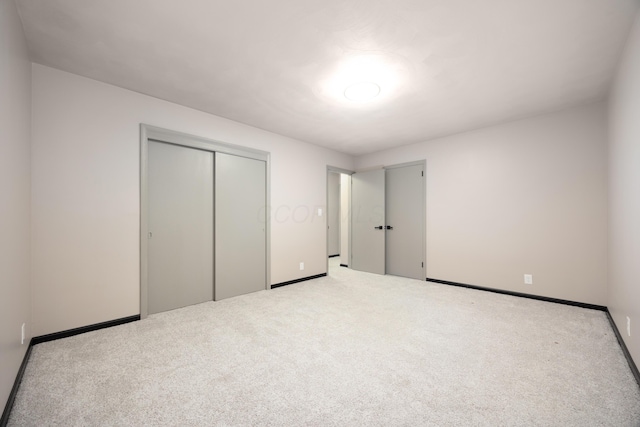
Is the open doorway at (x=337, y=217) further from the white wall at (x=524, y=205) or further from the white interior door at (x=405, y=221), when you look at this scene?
the white wall at (x=524, y=205)

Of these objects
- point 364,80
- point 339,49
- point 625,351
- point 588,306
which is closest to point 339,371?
point 625,351

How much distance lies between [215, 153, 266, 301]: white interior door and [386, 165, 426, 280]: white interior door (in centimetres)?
248

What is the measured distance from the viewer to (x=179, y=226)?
3.21 metres

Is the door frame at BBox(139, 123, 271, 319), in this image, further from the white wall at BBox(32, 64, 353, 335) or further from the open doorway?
the open doorway

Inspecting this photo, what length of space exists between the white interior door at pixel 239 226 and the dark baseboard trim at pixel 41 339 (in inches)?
43.1

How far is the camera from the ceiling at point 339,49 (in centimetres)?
172

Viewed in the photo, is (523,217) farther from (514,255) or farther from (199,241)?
(199,241)

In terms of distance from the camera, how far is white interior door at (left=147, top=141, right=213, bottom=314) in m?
3.01

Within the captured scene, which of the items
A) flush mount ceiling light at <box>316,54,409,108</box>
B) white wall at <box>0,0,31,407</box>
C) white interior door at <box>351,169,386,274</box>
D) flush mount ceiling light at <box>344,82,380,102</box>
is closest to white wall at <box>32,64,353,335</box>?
white wall at <box>0,0,31,407</box>

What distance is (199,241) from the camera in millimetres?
3387

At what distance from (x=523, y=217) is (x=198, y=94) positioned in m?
4.47

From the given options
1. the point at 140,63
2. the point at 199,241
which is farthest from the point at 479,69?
the point at 199,241

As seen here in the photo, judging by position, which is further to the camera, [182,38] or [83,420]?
[182,38]

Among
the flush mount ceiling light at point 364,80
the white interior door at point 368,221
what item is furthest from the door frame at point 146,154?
the white interior door at point 368,221
